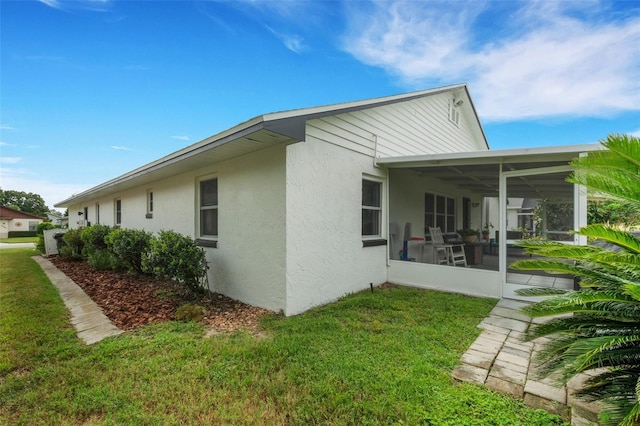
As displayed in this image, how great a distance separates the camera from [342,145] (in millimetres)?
5711

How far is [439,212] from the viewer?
9938 mm

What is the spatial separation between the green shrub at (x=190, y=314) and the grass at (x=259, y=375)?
9.2 inches

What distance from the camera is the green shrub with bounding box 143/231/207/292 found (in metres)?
5.16

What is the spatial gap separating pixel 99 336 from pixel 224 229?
2594 mm

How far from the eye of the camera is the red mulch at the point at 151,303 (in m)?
4.53

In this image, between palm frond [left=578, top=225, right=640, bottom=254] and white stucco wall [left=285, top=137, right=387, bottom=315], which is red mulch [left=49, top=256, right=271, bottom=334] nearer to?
white stucco wall [left=285, top=137, right=387, bottom=315]

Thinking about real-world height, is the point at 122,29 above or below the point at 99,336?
above

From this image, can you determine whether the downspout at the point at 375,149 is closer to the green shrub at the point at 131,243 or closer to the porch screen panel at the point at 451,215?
the porch screen panel at the point at 451,215

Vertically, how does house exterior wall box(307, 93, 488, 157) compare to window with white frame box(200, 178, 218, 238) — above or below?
above

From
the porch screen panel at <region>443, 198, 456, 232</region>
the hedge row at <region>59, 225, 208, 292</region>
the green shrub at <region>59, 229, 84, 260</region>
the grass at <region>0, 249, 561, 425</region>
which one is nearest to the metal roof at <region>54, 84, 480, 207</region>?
the hedge row at <region>59, 225, 208, 292</region>

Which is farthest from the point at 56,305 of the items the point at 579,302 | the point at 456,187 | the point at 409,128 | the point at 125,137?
the point at 456,187

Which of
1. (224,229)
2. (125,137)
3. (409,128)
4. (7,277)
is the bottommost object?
(7,277)

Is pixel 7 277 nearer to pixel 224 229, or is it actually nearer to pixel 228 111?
pixel 224 229

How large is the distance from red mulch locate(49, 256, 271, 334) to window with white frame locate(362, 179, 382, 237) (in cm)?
299
